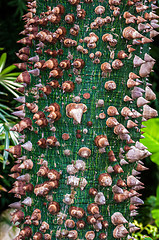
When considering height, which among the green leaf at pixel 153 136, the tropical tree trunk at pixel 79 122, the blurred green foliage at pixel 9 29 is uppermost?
the tropical tree trunk at pixel 79 122

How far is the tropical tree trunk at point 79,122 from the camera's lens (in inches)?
23.4

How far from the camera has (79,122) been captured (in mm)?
576

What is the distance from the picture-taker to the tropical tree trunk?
23.4 inches

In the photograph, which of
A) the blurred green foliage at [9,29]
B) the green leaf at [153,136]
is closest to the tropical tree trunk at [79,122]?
the green leaf at [153,136]

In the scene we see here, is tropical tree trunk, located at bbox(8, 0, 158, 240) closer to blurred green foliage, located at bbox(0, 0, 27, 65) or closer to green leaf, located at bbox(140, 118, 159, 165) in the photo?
green leaf, located at bbox(140, 118, 159, 165)

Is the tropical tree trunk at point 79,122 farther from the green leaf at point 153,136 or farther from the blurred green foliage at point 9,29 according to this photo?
the blurred green foliage at point 9,29

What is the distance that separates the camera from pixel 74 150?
60 cm

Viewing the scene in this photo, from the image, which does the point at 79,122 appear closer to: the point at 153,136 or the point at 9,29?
the point at 153,136

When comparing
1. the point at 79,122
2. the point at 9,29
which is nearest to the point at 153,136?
the point at 79,122

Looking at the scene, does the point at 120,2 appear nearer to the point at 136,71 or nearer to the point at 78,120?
the point at 136,71

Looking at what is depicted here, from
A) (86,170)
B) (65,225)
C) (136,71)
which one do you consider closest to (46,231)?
(65,225)

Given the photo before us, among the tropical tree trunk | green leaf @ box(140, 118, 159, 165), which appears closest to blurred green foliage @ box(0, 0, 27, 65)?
green leaf @ box(140, 118, 159, 165)

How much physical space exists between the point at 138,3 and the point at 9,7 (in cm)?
238

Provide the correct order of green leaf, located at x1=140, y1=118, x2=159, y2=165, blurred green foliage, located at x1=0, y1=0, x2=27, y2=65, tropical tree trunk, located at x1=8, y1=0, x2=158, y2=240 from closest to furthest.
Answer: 1. tropical tree trunk, located at x1=8, y1=0, x2=158, y2=240
2. green leaf, located at x1=140, y1=118, x2=159, y2=165
3. blurred green foliage, located at x1=0, y1=0, x2=27, y2=65
